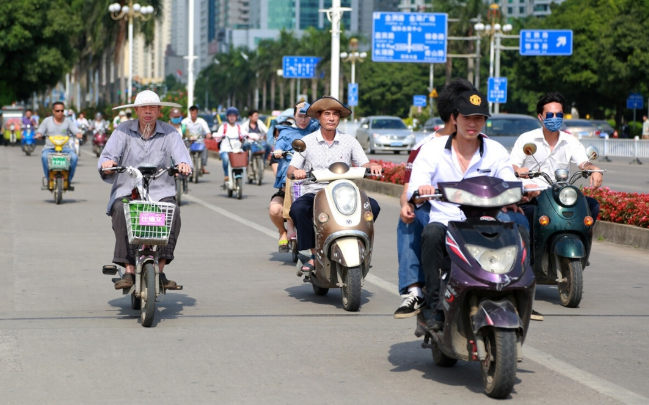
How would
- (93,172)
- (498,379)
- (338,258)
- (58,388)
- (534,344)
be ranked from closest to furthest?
1. (498,379)
2. (58,388)
3. (534,344)
4. (338,258)
5. (93,172)

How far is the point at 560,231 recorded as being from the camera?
339 inches

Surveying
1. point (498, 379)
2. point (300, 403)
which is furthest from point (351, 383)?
point (498, 379)

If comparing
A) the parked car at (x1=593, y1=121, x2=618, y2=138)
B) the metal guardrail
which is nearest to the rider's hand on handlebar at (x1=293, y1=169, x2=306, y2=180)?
the metal guardrail

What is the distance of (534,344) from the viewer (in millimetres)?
6883

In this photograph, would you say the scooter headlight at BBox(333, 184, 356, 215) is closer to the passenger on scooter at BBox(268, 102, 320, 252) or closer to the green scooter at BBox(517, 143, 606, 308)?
the green scooter at BBox(517, 143, 606, 308)

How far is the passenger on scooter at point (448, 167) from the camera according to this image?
5699 millimetres

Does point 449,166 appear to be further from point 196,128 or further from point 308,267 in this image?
point 196,128

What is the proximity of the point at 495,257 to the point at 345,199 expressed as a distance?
297 centimetres

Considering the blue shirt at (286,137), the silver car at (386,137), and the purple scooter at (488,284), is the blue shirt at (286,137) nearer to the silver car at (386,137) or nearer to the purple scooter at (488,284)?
the purple scooter at (488,284)

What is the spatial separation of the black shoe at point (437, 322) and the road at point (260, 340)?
0.32 meters

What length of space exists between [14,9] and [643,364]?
53.0 m

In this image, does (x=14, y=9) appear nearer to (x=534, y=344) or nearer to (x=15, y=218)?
(x=15, y=218)

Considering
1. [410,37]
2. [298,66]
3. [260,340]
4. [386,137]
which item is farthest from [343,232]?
[298,66]

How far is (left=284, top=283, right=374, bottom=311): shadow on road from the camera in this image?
861 centimetres
